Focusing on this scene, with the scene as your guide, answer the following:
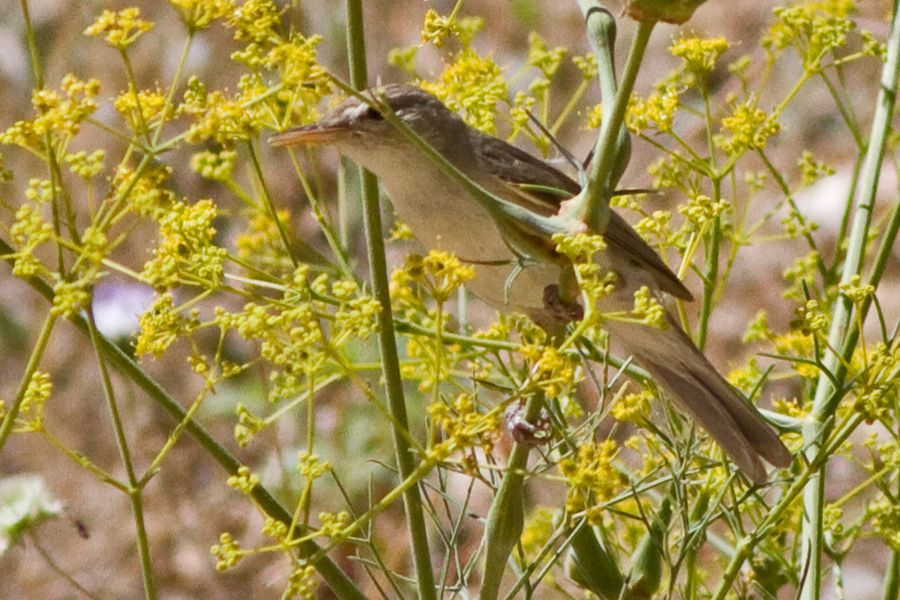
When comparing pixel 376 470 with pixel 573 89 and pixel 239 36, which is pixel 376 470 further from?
pixel 239 36

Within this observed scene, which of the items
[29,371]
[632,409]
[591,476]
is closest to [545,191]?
[632,409]

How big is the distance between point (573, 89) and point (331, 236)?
3708 millimetres

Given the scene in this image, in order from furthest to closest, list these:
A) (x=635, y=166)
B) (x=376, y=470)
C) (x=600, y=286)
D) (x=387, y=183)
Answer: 1. (x=635, y=166)
2. (x=376, y=470)
3. (x=387, y=183)
4. (x=600, y=286)

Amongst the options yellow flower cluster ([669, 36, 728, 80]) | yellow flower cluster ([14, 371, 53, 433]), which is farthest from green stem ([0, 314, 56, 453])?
yellow flower cluster ([669, 36, 728, 80])

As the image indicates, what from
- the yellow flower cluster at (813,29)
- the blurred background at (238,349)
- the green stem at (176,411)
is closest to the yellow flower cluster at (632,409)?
the green stem at (176,411)

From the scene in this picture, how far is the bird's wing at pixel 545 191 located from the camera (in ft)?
7.13

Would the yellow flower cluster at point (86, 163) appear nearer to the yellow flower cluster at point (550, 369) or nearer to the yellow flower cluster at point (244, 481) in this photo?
the yellow flower cluster at point (244, 481)

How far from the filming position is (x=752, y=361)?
76.9 inches

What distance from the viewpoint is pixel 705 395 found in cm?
219

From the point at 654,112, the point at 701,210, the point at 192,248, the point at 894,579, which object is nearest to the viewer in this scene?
the point at 192,248

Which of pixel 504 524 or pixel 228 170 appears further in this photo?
pixel 228 170

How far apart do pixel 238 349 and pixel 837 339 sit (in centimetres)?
319

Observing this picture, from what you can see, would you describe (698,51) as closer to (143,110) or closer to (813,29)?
(813,29)

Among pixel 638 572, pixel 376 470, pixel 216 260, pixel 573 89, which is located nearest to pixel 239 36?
pixel 216 260
